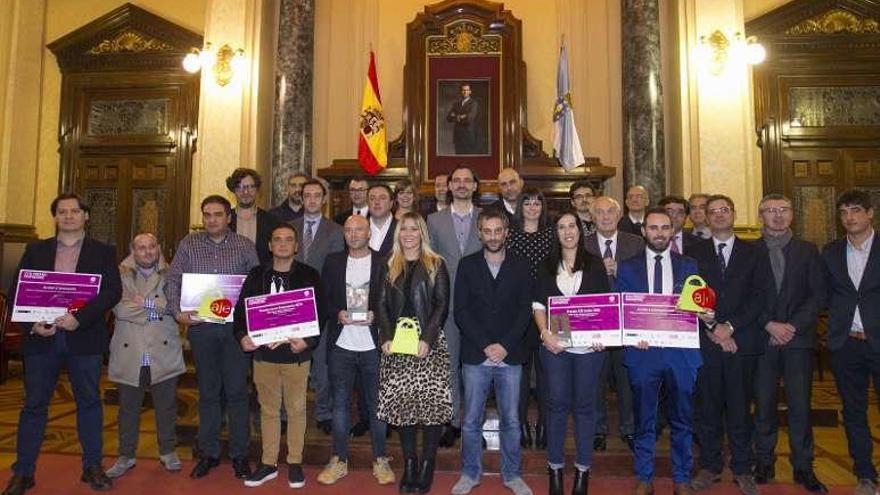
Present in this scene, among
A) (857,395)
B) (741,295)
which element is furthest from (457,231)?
(857,395)

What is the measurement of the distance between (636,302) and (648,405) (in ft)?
2.07

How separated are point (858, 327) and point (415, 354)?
2.76 metres

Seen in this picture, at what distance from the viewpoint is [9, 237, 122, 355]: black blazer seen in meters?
3.95

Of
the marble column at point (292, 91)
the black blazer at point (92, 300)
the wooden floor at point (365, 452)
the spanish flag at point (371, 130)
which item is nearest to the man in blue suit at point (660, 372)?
the wooden floor at point (365, 452)

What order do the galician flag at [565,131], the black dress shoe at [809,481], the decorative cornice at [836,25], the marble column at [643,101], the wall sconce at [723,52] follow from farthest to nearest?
the decorative cornice at [836,25] < the galician flag at [565,131] < the marble column at [643,101] < the wall sconce at [723,52] < the black dress shoe at [809,481]

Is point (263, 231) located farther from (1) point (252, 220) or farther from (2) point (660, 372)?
(2) point (660, 372)

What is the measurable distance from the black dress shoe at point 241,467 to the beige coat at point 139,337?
74cm

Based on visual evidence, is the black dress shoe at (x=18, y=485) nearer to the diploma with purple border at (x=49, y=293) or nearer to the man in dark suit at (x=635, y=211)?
the diploma with purple border at (x=49, y=293)

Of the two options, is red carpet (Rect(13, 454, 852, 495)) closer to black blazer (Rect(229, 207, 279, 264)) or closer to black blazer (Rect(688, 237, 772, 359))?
black blazer (Rect(688, 237, 772, 359))

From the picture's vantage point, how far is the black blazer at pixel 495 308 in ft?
12.7

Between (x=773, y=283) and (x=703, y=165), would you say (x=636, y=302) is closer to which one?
(x=773, y=283)

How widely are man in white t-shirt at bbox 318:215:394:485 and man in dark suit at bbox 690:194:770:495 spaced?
2.06 meters

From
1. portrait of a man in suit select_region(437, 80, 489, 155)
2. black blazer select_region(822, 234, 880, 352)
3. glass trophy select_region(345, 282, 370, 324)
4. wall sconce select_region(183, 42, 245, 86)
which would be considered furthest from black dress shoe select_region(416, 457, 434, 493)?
wall sconce select_region(183, 42, 245, 86)

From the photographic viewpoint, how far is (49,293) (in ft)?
13.0
